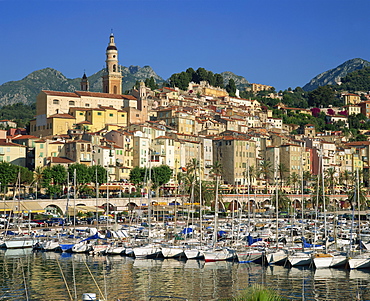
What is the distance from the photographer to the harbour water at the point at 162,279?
3894 centimetres

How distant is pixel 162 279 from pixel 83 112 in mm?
77418

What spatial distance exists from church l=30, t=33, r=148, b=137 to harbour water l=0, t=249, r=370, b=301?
61516 mm

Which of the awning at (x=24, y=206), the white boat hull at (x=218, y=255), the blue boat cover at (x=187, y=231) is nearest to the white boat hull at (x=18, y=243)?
the awning at (x=24, y=206)

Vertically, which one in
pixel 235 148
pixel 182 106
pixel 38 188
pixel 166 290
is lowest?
pixel 166 290

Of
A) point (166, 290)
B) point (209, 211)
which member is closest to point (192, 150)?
point (209, 211)

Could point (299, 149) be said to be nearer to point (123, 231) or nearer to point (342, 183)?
point (342, 183)

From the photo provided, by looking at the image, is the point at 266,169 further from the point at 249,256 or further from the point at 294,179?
the point at 249,256

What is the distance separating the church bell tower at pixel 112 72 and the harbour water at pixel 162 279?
3446 inches

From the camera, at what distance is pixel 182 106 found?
145250mm

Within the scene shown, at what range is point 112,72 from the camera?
460 ft

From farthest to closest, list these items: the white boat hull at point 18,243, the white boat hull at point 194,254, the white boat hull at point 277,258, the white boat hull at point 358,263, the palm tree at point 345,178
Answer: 1. the palm tree at point 345,178
2. the white boat hull at point 18,243
3. the white boat hull at point 194,254
4. the white boat hull at point 277,258
5. the white boat hull at point 358,263

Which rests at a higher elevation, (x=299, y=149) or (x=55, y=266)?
(x=299, y=149)

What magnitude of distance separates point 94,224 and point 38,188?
57.7 feet

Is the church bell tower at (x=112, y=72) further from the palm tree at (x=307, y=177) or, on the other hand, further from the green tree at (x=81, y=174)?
the green tree at (x=81, y=174)
